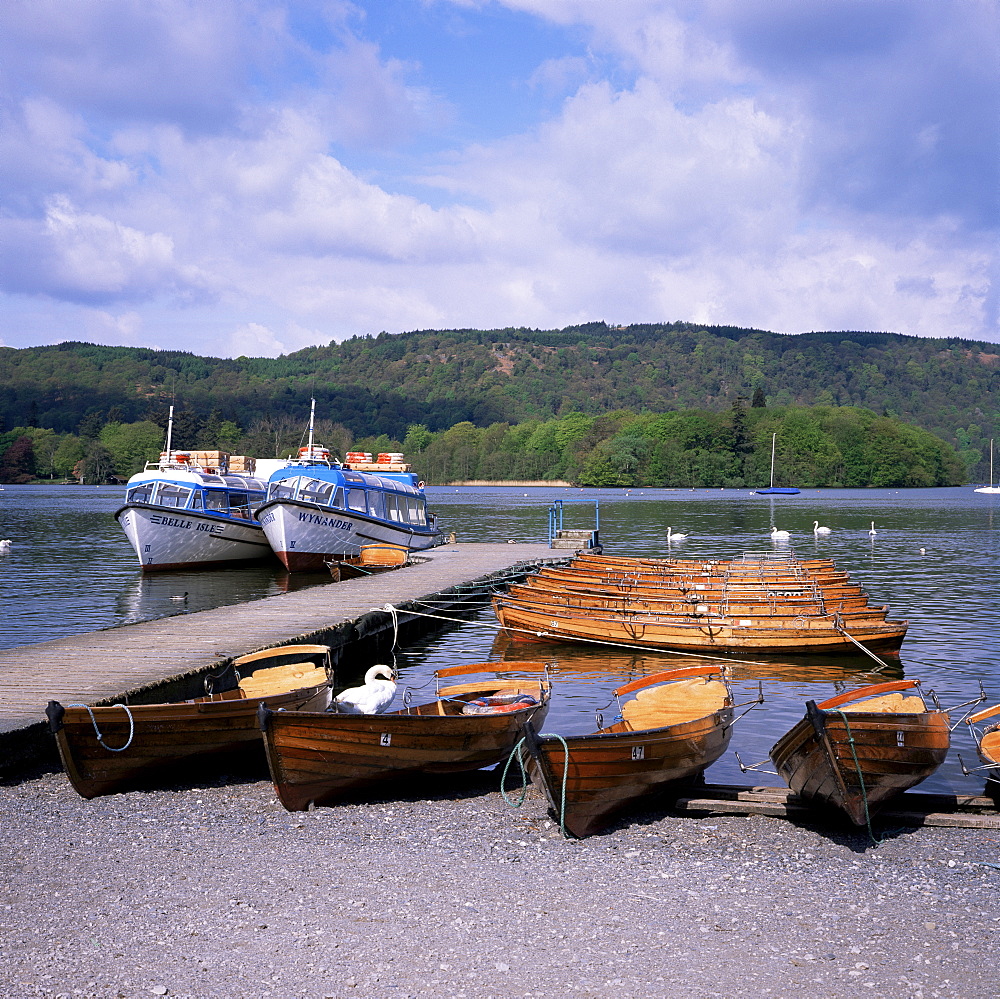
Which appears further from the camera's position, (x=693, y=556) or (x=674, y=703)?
(x=693, y=556)

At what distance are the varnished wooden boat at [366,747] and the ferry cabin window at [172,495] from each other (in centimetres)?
2784

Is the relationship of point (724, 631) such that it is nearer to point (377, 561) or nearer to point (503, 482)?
point (377, 561)

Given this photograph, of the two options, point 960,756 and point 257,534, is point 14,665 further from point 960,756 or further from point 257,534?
point 257,534

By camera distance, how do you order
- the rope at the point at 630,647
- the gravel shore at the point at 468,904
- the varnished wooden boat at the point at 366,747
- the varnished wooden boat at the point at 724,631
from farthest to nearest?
the rope at the point at 630,647
the varnished wooden boat at the point at 724,631
the varnished wooden boat at the point at 366,747
the gravel shore at the point at 468,904

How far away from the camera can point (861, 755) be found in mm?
8984

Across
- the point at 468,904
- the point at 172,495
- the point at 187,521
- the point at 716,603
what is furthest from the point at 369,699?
the point at 172,495

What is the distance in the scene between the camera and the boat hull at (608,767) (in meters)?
9.02

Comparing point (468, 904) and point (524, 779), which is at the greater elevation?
point (524, 779)

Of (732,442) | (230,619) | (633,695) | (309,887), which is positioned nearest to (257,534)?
(230,619)

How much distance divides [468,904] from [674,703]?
4.64 metres

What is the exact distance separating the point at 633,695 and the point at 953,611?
17594 millimetres

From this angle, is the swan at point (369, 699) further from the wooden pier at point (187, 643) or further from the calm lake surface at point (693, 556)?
the calm lake surface at point (693, 556)

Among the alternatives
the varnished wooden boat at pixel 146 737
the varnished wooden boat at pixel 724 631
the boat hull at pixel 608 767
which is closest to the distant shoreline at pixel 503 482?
the varnished wooden boat at pixel 724 631

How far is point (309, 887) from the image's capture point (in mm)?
7723
